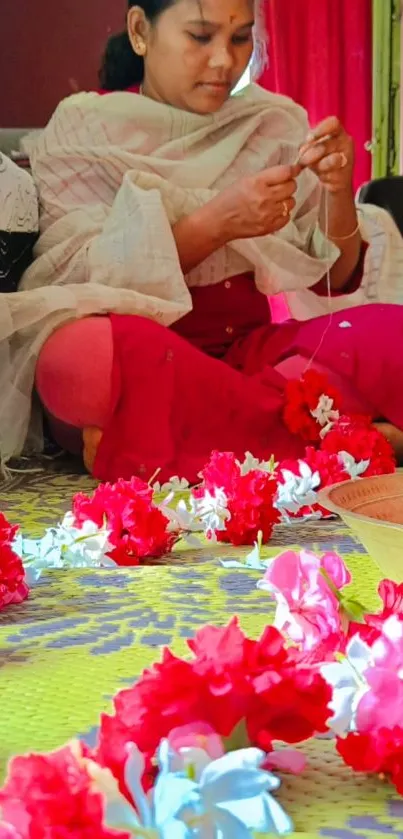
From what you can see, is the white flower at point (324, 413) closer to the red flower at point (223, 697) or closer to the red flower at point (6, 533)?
the red flower at point (6, 533)

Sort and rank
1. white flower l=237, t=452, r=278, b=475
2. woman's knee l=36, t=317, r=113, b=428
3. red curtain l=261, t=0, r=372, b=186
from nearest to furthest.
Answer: white flower l=237, t=452, r=278, b=475 < woman's knee l=36, t=317, r=113, b=428 < red curtain l=261, t=0, r=372, b=186

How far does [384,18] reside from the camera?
77.2 inches

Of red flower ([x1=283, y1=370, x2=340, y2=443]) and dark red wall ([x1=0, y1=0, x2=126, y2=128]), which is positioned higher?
dark red wall ([x1=0, y1=0, x2=126, y2=128])

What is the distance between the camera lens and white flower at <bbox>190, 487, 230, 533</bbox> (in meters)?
0.79

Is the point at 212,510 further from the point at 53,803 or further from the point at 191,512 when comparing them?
the point at 53,803

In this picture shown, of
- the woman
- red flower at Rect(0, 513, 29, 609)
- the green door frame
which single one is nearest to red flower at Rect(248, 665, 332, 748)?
red flower at Rect(0, 513, 29, 609)

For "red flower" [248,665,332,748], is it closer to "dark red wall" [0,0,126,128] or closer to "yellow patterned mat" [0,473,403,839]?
"yellow patterned mat" [0,473,403,839]

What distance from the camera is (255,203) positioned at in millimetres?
1194

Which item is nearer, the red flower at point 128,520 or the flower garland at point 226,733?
the flower garland at point 226,733

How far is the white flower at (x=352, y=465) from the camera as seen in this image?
898 millimetres

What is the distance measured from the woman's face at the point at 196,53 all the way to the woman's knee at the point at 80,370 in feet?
1.33

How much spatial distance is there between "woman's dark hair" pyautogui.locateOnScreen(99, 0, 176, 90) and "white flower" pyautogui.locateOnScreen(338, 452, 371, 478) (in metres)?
0.72

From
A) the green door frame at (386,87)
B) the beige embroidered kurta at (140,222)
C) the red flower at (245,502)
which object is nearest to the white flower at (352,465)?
the red flower at (245,502)

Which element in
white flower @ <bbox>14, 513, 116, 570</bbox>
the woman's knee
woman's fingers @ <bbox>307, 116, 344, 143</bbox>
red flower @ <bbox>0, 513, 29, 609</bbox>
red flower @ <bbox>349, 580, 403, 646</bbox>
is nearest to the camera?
red flower @ <bbox>349, 580, 403, 646</bbox>
